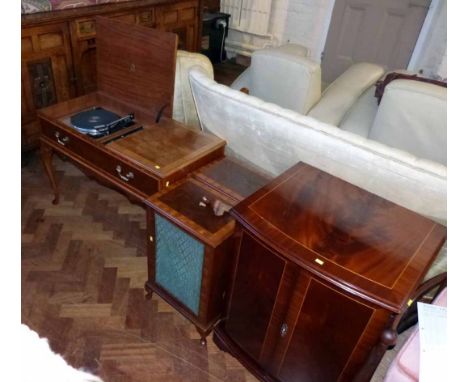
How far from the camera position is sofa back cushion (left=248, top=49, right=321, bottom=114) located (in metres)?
1.59

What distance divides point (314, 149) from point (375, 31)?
335 cm

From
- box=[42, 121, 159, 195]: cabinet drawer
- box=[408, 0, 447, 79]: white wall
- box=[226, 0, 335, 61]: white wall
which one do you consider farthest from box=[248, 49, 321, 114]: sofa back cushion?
box=[226, 0, 335, 61]: white wall

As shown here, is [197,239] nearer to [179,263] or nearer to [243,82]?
[179,263]

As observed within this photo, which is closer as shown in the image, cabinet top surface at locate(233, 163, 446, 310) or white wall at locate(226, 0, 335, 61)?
cabinet top surface at locate(233, 163, 446, 310)

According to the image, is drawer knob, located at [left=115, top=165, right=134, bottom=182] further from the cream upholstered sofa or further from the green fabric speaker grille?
the cream upholstered sofa

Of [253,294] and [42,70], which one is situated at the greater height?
[42,70]

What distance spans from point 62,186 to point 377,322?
2.02 meters

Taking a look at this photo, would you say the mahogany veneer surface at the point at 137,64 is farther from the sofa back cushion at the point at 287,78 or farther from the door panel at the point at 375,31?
the door panel at the point at 375,31

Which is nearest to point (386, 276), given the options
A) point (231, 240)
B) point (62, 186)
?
point (231, 240)

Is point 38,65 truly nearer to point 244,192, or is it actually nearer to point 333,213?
point 244,192

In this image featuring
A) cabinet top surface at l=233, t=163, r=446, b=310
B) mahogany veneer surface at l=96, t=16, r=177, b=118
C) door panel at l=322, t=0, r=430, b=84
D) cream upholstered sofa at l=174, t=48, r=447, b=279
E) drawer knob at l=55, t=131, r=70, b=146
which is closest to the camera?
cabinet top surface at l=233, t=163, r=446, b=310

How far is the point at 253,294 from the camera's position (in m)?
1.17

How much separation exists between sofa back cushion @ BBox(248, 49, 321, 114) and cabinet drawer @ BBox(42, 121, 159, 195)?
74 cm

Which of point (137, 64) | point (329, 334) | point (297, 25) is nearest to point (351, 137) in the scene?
point (329, 334)
